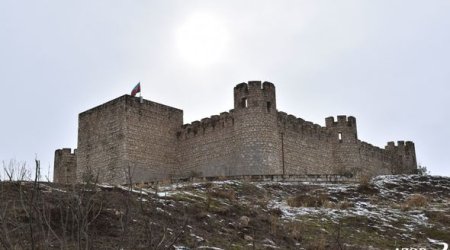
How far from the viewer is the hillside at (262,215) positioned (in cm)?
1227

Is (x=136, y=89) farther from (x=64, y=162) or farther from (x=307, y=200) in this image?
(x=307, y=200)

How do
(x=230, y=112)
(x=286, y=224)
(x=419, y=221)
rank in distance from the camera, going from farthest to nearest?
(x=230, y=112) < (x=419, y=221) < (x=286, y=224)

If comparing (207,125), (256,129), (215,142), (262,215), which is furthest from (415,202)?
(207,125)

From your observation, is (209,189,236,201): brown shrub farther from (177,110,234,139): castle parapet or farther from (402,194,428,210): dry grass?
(177,110,234,139): castle parapet

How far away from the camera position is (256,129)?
32969mm

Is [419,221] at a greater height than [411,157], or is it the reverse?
[411,157]

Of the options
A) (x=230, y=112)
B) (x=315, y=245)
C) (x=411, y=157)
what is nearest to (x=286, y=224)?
(x=315, y=245)

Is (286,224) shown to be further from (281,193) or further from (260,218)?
(281,193)

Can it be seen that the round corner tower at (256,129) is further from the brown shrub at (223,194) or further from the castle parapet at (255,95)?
the brown shrub at (223,194)

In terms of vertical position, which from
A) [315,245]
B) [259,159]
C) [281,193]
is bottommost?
[315,245]

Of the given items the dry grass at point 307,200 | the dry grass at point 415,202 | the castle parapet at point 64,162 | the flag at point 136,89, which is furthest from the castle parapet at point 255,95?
the castle parapet at point 64,162

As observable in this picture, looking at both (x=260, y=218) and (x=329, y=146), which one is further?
(x=329, y=146)

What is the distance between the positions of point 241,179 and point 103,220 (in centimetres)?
1401

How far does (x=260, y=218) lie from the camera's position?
56.9 feet
